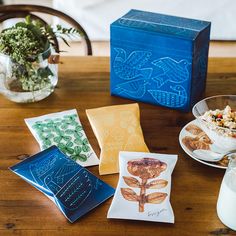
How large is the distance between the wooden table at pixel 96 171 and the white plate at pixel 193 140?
19 mm

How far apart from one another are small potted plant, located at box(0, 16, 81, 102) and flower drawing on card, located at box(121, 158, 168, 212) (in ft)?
1.31

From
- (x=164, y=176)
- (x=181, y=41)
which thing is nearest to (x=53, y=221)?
(x=164, y=176)

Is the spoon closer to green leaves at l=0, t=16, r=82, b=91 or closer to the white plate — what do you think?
the white plate

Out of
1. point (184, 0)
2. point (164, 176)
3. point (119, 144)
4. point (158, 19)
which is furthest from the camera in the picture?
point (184, 0)

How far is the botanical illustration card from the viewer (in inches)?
34.2

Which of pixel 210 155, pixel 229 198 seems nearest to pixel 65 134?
pixel 210 155

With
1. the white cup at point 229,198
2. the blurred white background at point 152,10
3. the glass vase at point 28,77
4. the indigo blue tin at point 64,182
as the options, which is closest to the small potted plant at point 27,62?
the glass vase at point 28,77

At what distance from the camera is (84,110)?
1.22 m

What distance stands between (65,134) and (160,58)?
32 cm

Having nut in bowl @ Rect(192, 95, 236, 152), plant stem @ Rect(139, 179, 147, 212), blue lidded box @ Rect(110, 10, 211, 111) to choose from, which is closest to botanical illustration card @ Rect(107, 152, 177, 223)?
plant stem @ Rect(139, 179, 147, 212)

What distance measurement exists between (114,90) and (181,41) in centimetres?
26

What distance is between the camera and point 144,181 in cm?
95

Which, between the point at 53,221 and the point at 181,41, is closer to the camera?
the point at 53,221

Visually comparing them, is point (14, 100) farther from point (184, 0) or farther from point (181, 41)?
point (184, 0)
